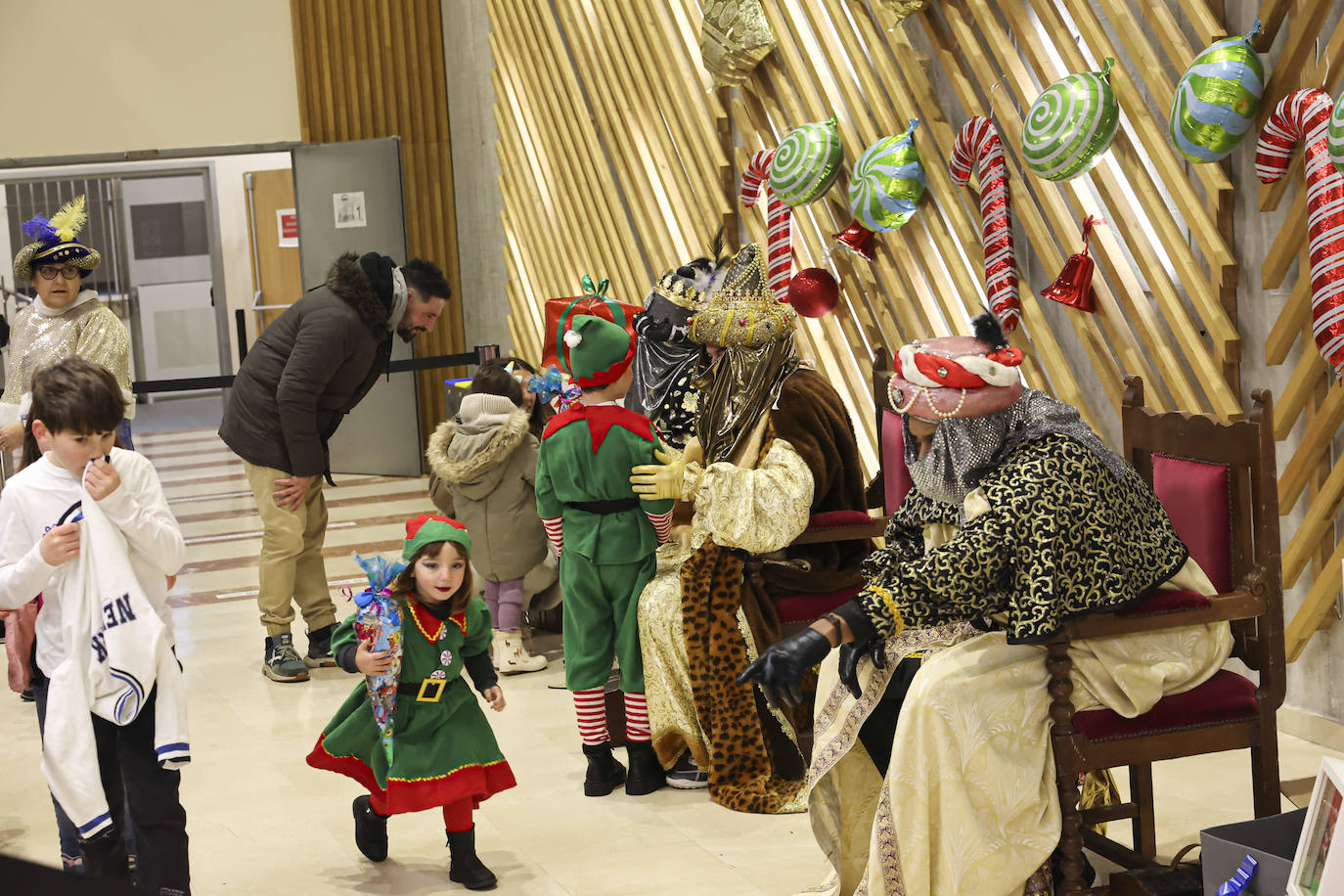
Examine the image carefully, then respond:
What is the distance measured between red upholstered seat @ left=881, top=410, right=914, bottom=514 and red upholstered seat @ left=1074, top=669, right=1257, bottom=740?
112 centimetres

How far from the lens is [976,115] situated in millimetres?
4750

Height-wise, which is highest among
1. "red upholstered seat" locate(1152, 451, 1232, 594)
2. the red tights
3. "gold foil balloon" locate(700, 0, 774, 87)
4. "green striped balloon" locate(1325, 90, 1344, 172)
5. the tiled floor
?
"gold foil balloon" locate(700, 0, 774, 87)

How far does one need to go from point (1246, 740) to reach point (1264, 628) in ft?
0.72

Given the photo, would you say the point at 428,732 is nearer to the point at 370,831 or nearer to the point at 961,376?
the point at 370,831

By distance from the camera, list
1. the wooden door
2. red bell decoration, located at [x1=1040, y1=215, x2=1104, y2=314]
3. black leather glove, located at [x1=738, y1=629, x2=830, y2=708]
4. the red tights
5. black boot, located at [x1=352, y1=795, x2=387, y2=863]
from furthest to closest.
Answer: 1. the wooden door
2. red bell decoration, located at [x1=1040, y1=215, x2=1104, y2=314]
3. black boot, located at [x1=352, y1=795, x2=387, y2=863]
4. the red tights
5. black leather glove, located at [x1=738, y1=629, x2=830, y2=708]

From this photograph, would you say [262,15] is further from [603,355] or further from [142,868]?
[142,868]

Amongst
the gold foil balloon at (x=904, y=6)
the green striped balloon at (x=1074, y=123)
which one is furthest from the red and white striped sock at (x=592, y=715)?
the gold foil balloon at (x=904, y=6)

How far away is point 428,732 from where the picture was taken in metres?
3.21

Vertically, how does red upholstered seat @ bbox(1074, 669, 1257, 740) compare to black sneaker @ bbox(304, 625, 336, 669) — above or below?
above

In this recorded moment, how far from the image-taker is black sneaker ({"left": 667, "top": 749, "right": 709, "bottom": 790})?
3875 mm

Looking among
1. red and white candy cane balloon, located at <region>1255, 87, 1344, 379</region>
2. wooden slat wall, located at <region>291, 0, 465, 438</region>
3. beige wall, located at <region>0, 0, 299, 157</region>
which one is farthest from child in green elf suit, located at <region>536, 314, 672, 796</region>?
beige wall, located at <region>0, 0, 299, 157</region>

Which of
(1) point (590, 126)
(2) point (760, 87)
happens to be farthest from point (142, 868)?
(1) point (590, 126)

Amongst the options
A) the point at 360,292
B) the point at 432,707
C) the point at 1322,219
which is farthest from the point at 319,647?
the point at 1322,219

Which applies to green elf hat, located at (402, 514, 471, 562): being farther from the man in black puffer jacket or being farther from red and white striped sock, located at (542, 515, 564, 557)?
the man in black puffer jacket
